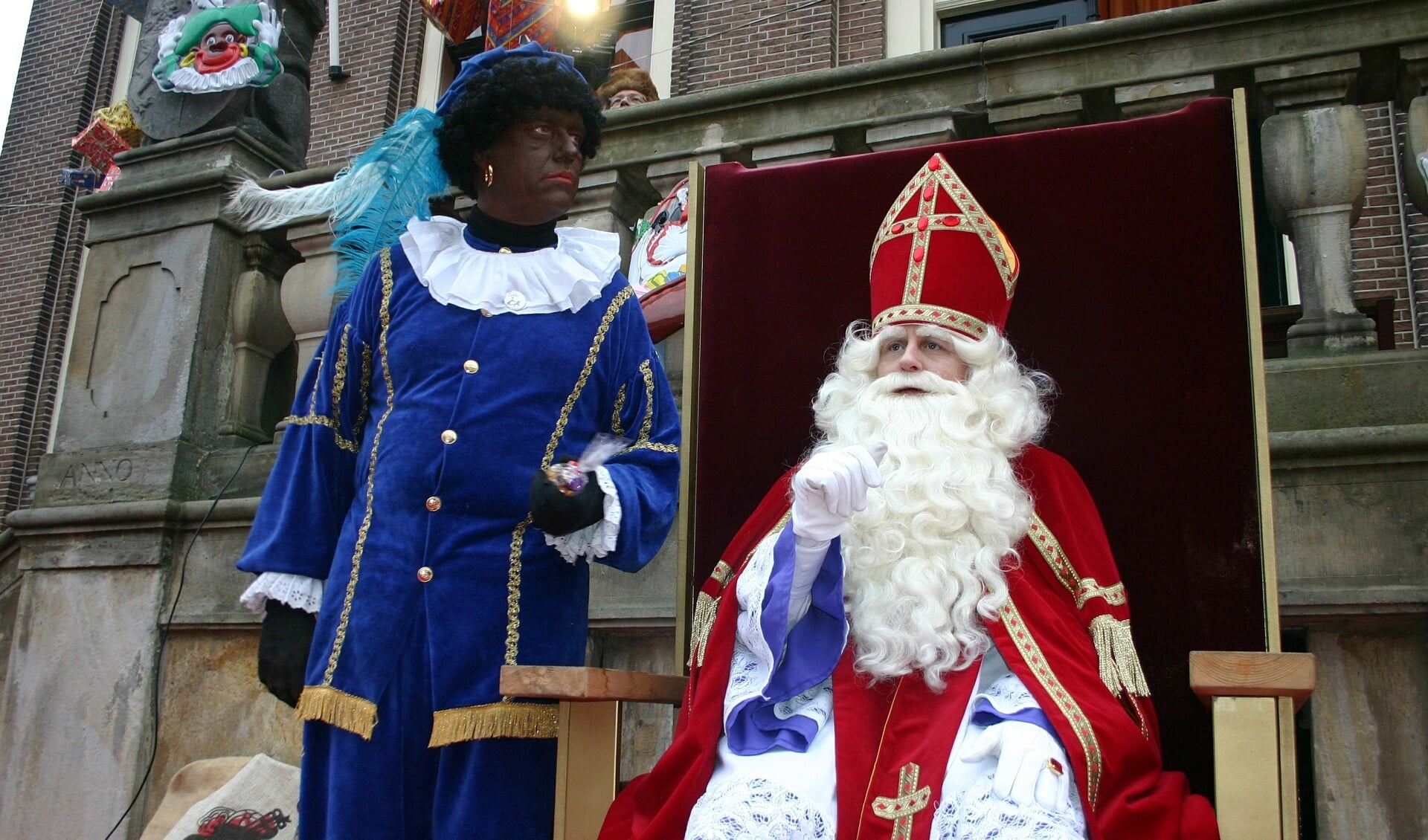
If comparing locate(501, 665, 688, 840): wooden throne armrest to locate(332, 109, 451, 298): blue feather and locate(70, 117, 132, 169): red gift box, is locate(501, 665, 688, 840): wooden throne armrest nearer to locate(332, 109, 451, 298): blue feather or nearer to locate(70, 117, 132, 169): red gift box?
locate(332, 109, 451, 298): blue feather

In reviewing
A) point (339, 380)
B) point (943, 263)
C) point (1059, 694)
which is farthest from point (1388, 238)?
point (339, 380)

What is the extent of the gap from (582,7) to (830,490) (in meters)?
4.62

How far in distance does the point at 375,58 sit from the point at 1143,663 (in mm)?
8371

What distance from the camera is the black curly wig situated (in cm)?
253

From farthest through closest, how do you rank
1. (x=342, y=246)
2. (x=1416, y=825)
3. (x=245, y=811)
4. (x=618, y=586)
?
(x=618, y=586)
(x=245, y=811)
(x=342, y=246)
(x=1416, y=825)

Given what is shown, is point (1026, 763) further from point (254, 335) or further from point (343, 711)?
point (254, 335)

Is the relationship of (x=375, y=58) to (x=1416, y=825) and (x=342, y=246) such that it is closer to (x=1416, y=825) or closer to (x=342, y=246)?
(x=342, y=246)

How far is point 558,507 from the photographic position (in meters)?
2.20

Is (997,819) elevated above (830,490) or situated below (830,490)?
below

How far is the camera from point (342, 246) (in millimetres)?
2900

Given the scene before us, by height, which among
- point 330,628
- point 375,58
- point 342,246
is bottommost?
point 330,628

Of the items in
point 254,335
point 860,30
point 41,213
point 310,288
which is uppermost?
point 860,30

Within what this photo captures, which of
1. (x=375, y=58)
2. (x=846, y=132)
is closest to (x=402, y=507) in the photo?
(x=846, y=132)

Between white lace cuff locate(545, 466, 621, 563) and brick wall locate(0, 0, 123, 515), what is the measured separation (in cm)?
911
